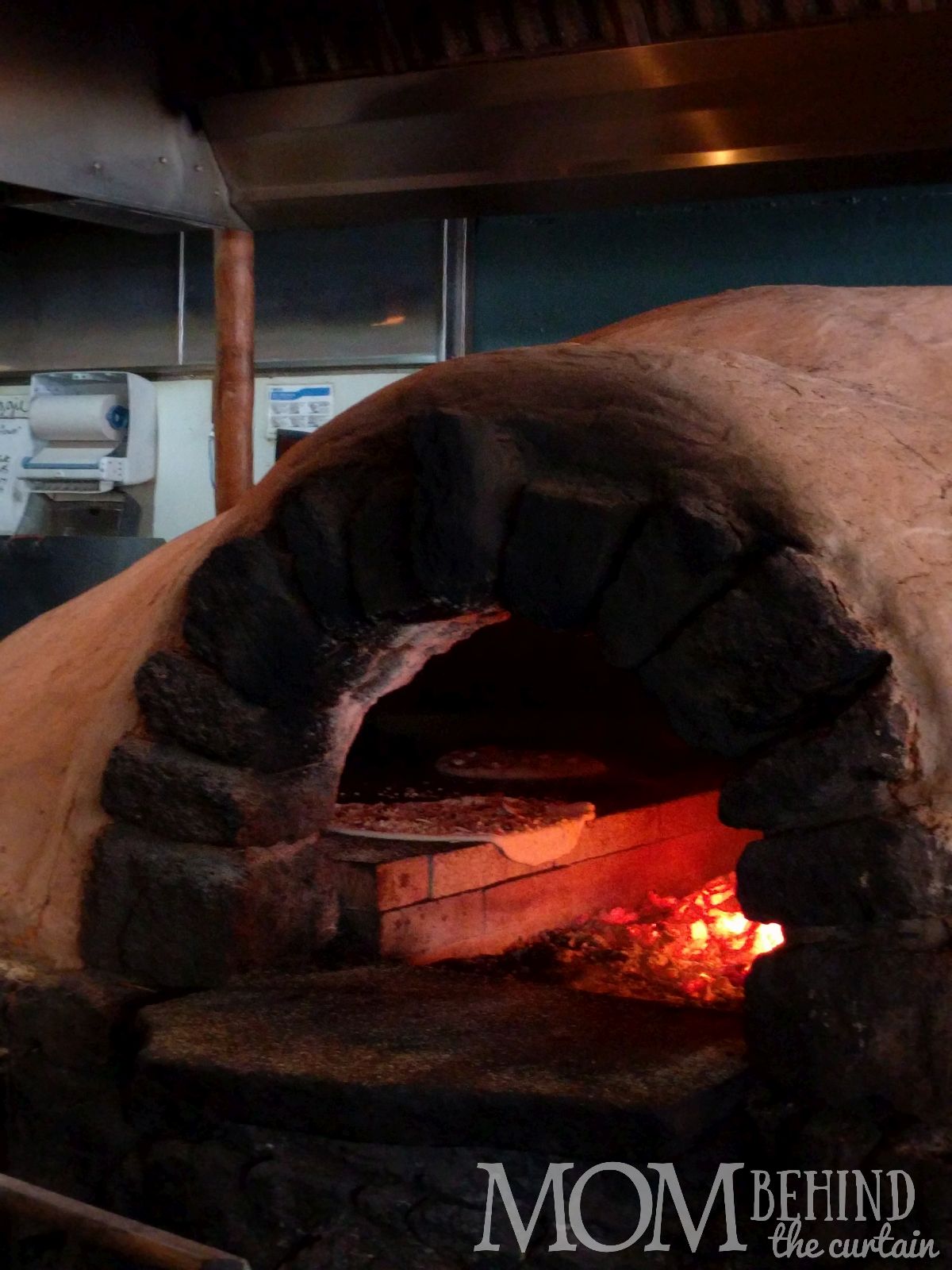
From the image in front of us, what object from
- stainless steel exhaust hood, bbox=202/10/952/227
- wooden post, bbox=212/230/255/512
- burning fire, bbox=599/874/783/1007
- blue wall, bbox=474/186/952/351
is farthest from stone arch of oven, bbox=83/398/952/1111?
blue wall, bbox=474/186/952/351

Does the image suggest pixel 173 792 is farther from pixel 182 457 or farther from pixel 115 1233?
pixel 182 457

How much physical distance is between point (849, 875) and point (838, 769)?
0.18 meters

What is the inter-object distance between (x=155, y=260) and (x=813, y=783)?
5.16 metres

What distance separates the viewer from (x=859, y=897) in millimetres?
2221

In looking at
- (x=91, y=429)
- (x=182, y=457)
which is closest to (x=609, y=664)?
(x=182, y=457)

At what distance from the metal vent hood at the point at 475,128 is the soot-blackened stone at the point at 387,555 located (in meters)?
1.43

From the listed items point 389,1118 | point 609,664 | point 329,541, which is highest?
point 329,541

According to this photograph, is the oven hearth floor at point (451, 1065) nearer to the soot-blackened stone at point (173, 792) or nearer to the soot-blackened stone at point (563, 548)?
the soot-blackened stone at point (173, 792)

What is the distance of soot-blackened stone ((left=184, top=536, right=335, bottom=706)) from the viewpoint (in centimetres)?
282

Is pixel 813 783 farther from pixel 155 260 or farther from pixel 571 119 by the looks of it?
pixel 155 260

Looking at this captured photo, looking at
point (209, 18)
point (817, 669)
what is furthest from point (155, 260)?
point (817, 669)

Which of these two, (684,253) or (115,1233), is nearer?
(115,1233)

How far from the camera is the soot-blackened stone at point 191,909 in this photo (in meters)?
2.93

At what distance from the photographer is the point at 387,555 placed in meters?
2.67
